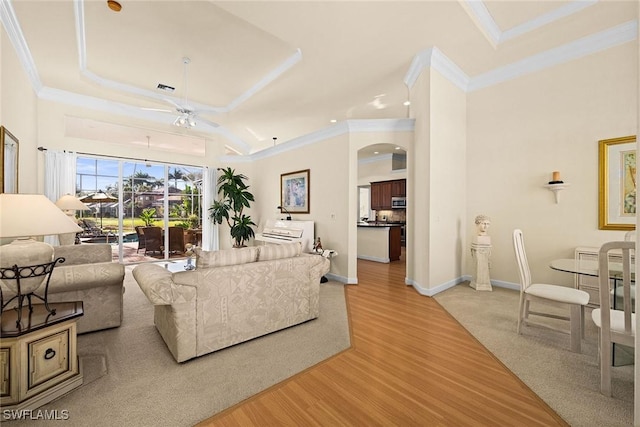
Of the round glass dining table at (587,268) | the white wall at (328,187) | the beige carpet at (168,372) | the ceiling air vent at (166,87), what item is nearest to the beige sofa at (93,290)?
the beige carpet at (168,372)

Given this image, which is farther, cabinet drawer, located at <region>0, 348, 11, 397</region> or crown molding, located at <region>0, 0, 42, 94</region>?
Result: crown molding, located at <region>0, 0, 42, 94</region>

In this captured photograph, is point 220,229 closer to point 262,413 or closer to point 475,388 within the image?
point 262,413

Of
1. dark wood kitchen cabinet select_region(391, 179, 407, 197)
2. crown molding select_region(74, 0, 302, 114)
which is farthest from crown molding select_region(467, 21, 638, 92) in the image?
dark wood kitchen cabinet select_region(391, 179, 407, 197)

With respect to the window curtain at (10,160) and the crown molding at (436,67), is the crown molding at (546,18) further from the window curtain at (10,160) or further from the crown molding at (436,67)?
the window curtain at (10,160)

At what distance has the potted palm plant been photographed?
6.75m

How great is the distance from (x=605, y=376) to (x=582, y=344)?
0.87m

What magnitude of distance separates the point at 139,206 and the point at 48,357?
17.3ft

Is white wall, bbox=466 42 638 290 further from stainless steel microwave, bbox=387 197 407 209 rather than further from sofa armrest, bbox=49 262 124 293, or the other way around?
sofa armrest, bbox=49 262 124 293

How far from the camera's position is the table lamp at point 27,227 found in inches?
62.1

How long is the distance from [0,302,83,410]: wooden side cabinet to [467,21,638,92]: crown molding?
583 centimetres

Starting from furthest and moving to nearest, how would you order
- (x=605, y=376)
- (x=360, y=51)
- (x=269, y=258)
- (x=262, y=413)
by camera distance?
(x=360, y=51) → (x=269, y=258) → (x=605, y=376) → (x=262, y=413)

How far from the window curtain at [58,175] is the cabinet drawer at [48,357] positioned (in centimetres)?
433

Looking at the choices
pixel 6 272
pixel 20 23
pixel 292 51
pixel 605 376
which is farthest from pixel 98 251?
pixel 605 376

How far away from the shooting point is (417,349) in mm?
2383
